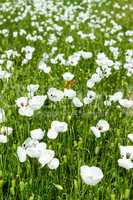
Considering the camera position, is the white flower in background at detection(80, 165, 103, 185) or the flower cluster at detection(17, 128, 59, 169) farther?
the flower cluster at detection(17, 128, 59, 169)

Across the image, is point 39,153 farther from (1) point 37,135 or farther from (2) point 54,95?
(2) point 54,95

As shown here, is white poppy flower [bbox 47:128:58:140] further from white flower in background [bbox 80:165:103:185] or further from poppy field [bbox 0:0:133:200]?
white flower in background [bbox 80:165:103:185]

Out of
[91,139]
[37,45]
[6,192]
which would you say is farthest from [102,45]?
[6,192]

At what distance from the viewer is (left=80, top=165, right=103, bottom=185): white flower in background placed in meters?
3.66

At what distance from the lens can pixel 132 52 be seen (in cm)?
843

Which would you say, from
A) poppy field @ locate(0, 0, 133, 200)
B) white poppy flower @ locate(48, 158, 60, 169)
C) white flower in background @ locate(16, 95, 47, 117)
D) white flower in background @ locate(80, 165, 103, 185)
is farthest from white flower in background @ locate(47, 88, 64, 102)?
white flower in background @ locate(80, 165, 103, 185)

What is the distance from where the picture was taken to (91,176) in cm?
370

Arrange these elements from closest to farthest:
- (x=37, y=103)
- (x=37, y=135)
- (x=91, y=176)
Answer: (x=91, y=176) → (x=37, y=135) → (x=37, y=103)

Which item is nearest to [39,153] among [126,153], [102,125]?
[126,153]

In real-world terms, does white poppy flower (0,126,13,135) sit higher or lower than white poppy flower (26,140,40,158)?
lower

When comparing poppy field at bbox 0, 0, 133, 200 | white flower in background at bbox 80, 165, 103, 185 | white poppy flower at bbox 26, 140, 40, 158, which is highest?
white flower in background at bbox 80, 165, 103, 185

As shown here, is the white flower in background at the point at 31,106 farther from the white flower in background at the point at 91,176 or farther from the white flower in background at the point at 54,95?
the white flower in background at the point at 91,176

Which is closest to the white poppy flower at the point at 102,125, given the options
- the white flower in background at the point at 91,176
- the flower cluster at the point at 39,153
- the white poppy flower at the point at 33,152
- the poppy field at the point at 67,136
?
the poppy field at the point at 67,136

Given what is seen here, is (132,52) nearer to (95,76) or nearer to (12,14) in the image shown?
(95,76)
